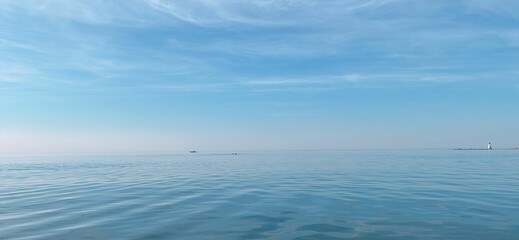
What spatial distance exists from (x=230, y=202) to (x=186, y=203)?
2316 millimetres

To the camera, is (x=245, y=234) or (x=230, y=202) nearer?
(x=245, y=234)

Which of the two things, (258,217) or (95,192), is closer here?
(258,217)

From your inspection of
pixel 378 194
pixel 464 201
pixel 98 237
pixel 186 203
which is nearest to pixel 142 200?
pixel 186 203

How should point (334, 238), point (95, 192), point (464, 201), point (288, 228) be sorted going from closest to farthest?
point (334, 238) < point (288, 228) < point (464, 201) < point (95, 192)

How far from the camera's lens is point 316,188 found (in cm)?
2377

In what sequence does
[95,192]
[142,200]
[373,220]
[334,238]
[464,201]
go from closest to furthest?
[334,238] → [373,220] → [464,201] → [142,200] → [95,192]

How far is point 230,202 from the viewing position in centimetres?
1828

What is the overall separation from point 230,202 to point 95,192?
1083 cm

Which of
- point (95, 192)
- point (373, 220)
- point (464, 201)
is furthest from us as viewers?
point (95, 192)

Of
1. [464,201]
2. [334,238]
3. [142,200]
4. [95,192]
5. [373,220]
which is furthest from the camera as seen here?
[95,192]

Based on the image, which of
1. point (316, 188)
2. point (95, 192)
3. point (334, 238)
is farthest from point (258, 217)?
point (95, 192)

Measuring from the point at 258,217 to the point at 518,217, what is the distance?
10361 mm

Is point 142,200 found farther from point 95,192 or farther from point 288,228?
point 288,228

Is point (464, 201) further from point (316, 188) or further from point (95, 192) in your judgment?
point (95, 192)
